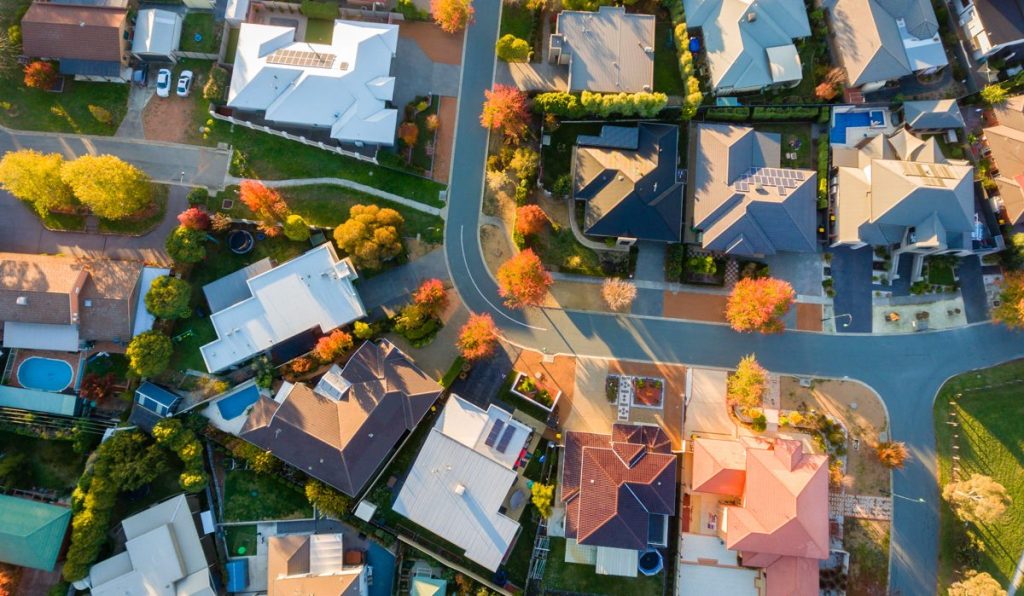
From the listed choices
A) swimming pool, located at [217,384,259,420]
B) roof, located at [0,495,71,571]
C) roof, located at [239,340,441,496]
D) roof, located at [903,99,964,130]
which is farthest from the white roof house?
roof, located at [903,99,964,130]

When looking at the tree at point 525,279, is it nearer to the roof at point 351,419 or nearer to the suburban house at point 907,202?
the roof at point 351,419

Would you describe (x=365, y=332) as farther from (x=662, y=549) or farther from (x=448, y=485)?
(x=662, y=549)

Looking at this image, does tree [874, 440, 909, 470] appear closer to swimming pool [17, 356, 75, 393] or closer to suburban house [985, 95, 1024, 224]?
suburban house [985, 95, 1024, 224]

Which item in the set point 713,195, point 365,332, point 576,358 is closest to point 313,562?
point 365,332

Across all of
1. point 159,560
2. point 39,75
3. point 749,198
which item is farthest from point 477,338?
point 39,75

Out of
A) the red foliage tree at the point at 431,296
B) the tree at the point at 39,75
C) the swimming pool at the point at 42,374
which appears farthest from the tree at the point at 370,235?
the tree at the point at 39,75

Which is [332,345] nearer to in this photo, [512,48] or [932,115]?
[512,48]
